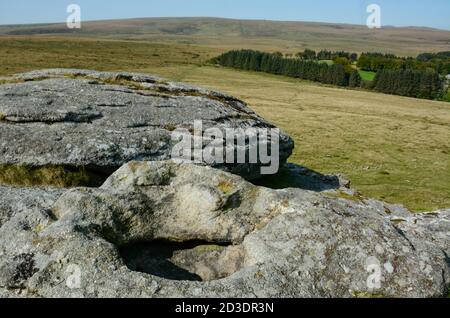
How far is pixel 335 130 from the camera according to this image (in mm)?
56500

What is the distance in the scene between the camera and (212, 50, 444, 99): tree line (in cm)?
12625

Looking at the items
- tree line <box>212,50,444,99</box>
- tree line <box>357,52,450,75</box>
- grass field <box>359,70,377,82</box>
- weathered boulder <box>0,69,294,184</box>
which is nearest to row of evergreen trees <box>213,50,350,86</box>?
tree line <box>212,50,444,99</box>

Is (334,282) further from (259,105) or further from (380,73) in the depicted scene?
(380,73)

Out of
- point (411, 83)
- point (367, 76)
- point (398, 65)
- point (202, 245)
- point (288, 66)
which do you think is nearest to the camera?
point (202, 245)

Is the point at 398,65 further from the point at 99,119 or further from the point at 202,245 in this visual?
the point at 202,245

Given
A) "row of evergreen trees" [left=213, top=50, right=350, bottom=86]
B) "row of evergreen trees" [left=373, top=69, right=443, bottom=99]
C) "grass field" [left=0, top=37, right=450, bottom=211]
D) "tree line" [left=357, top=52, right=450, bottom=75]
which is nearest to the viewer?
A: "grass field" [left=0, top=37, right=450, bottom=211]

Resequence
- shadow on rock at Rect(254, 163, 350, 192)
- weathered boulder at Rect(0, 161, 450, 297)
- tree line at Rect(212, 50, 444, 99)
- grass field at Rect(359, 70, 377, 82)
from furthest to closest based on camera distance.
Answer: grass field at Rect(359, 70, 377, 82), tree line at Rect(212, 50, 444, 99), shadow on rock at Rect(254, 163, 350, 192), weathered boulder at Rect(0, 161, 450, 297)

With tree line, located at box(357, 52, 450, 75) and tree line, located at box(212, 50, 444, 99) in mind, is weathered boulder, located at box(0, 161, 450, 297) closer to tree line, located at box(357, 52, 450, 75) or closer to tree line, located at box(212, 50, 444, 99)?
tree line, located at box(212, 50, 444, 99)

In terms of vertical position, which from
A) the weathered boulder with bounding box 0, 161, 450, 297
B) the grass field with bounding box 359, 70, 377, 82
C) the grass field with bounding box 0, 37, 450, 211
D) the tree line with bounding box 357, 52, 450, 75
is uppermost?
the tree line with bounding box 357, 52, 450, 75

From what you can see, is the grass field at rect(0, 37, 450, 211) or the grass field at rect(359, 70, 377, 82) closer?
the grass field at rect(0, 37, 450, 211)

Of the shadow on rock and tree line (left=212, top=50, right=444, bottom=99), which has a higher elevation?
tree line (left=212, top=50, right=444, bottom=99)

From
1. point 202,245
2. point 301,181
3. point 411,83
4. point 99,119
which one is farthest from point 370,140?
point 411,83

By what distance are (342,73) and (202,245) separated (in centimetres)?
13776

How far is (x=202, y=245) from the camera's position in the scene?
9.61 m
